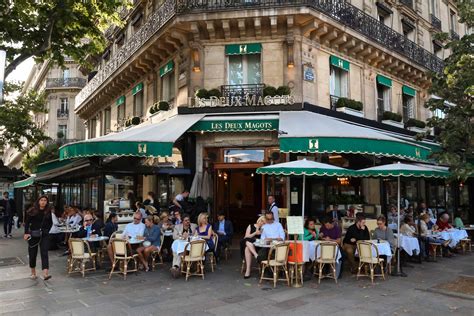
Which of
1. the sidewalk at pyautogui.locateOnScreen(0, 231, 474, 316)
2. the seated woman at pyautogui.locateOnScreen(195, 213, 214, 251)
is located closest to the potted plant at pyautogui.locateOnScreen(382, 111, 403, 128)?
the sidewalk at pyautogui.locateOnScreen(0, 231, 474, 316)

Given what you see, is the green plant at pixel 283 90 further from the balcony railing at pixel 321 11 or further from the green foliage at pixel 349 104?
the balcony railing at pixel 321 11

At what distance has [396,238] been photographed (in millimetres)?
9297

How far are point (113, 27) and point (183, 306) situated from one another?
17.8 m

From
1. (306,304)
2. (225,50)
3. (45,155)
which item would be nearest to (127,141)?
(225,50)

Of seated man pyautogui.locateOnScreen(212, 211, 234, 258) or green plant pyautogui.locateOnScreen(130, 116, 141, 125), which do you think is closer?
seated man pyautogui.locateOnScreen(212, 211, 234, 258)

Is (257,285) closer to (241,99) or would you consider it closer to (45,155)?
(241,99)

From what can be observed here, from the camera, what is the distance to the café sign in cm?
1162

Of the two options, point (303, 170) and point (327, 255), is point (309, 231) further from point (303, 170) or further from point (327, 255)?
point (303, 170)

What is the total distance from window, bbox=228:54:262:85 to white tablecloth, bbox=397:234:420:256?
626 cm

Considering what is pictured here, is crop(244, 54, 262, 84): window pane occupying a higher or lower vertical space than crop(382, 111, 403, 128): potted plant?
higher

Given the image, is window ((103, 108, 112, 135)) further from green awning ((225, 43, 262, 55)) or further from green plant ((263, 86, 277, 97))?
green plant ((263, 86, 277, 97))

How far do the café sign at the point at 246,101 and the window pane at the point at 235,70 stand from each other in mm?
722

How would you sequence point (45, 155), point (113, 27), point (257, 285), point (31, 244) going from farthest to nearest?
1. point (45, 155)
2. point (113, 27)
3. point (31, 244)
4. point (257, 285)

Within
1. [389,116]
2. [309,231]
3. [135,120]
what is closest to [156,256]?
[309,231]
